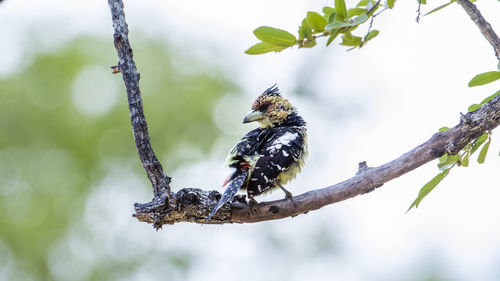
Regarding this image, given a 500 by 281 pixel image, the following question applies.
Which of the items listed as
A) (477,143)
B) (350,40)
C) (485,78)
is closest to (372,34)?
(350,40)

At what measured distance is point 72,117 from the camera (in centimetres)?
909

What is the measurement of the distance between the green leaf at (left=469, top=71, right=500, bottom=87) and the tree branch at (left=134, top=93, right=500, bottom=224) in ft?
0.35

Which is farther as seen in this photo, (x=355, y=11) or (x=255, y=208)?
(x=255, y=208)

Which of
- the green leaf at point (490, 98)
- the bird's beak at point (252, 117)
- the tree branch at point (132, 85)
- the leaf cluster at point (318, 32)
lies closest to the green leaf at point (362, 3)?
the leaf cluster at point (318, 32)

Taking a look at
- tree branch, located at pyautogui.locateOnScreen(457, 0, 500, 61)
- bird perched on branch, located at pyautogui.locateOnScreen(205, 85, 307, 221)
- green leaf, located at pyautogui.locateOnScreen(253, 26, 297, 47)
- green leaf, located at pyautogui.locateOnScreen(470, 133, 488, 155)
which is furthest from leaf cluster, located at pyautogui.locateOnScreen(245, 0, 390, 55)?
bird perched on branch, located at pyautogui.locateOnScreen(205, 85, 307, 221)

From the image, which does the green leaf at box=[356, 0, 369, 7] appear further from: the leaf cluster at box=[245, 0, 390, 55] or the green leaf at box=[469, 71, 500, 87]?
the green leaf at box=[469, 71, 500, 87]

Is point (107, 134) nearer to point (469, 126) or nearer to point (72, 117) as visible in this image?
point (72, 117)

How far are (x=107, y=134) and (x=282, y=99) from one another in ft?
14.3

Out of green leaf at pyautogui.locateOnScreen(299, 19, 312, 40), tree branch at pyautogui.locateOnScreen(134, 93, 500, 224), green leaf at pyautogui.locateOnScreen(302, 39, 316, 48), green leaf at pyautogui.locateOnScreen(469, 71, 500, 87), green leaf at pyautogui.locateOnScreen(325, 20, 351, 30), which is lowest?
tree branch at pyautogui.locateOnScreen(134, 93, 500, 224)

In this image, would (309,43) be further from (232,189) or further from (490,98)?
(232,189)

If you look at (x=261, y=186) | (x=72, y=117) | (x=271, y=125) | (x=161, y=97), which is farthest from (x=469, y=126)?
(x=72, y=117)

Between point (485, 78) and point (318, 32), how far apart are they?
1.03 metres

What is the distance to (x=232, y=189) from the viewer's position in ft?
12.5

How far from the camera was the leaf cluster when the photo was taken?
2.54 metres
